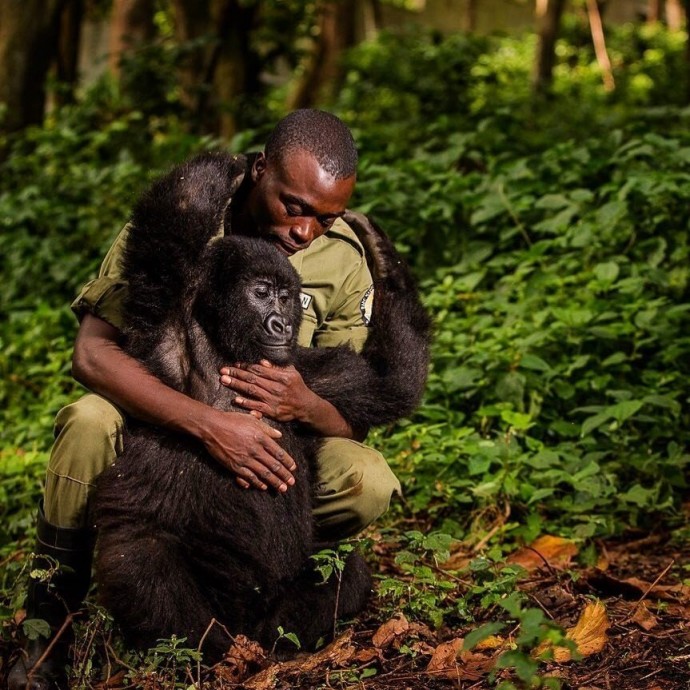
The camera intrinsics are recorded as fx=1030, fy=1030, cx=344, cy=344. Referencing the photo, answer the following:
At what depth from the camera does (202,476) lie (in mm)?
3090

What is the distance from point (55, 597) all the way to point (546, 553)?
73.9 inches

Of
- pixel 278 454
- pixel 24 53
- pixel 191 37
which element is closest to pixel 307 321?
pixel 278 454

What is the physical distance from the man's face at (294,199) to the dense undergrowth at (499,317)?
104 centimetres

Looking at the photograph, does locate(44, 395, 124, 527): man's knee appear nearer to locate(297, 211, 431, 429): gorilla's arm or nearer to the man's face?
locate(297, 211, 431, 429): gorilla's arm

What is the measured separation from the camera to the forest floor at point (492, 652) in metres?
2.89

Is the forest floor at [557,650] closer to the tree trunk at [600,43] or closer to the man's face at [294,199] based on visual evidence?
the man's face at [294,199]

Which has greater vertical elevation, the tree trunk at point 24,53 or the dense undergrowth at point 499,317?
the tree trunk at point 24,53

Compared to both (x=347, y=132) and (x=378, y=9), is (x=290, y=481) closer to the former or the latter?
(x=347, y=132)

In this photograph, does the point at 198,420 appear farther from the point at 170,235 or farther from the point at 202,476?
the point at 170,235

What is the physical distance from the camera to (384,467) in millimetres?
3326

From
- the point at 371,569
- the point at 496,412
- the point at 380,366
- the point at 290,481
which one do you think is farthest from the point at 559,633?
the point at 496,412

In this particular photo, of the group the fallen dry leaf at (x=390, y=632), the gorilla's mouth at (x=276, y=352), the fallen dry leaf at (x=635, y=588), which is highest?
the gorilla's mouth at (x=276, y=352)

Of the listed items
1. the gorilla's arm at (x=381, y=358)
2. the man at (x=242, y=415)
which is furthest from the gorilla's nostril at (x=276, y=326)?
the gorilla's arm at (x=381, y=358)

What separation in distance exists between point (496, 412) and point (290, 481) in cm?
167
